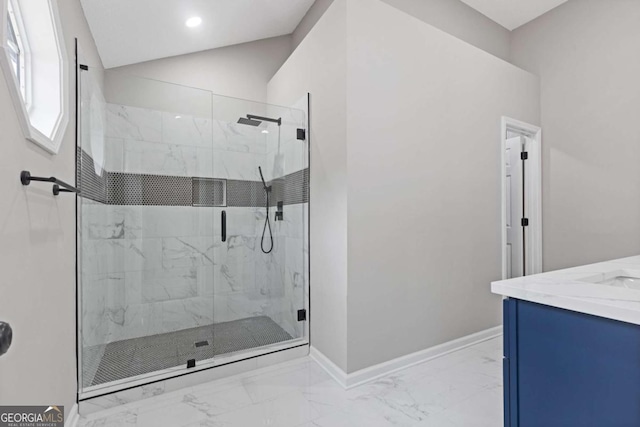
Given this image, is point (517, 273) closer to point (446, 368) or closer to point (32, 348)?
point (446, 368)

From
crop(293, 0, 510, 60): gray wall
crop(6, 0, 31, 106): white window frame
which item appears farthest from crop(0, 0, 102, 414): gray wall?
crop(293, 0, 510, 60): gray wall

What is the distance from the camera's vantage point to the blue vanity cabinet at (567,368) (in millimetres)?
919

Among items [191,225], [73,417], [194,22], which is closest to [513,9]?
[194,22]

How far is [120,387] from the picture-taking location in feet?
6.43

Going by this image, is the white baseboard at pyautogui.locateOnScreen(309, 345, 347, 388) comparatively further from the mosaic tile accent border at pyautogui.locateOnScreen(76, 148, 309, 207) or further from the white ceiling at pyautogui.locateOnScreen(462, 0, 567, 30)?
the white ceiling at pyautogui.locateOnScreen(462, 0, 567, 30)

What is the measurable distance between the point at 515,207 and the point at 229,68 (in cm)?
373

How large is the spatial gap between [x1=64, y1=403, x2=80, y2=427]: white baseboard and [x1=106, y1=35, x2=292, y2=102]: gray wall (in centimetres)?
307

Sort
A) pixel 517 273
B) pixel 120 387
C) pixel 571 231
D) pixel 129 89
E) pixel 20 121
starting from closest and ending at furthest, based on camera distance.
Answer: pixel 20 121 < pixel 120 387 < pixel 129 89 < pixel 571 231 < pixel 517 273

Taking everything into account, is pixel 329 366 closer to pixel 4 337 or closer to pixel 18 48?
pixel 4 337

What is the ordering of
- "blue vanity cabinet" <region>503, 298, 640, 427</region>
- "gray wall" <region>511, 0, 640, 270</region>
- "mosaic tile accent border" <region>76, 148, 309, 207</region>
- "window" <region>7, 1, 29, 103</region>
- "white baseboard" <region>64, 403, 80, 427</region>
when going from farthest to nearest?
"gray wall" <region>511, 0, 640, 270</region> → "mosaic tile accent border" <region>76, 148, 309, 207</region> → "white baseboard" <region>64, 403, 80, 427</region> → "window" <region>7, 1, 29, 103</region> → "blue vanity cabinet" <region>503, 298, 640, 427</region>

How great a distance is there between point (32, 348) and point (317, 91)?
2.34 meters

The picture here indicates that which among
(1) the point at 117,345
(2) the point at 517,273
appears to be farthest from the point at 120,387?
(2) the point at 517,273

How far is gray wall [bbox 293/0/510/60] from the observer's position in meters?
3.27

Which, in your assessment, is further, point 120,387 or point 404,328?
point 404,328
